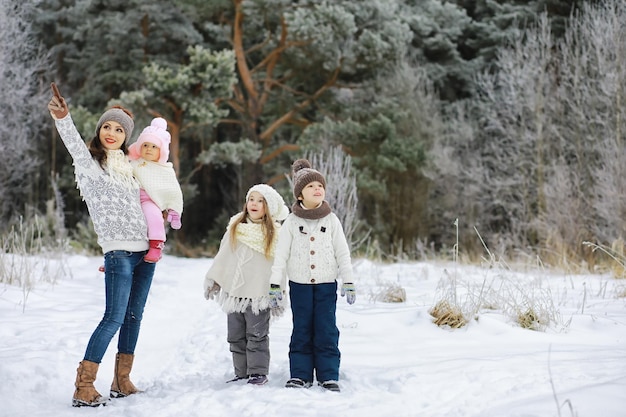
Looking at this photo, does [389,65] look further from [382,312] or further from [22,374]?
[22,374]

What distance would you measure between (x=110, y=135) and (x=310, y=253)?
4.61ft

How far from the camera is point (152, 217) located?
3.79 meters

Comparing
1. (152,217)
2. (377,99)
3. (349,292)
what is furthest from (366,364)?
(377,99)

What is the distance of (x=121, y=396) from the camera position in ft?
A: 12.2

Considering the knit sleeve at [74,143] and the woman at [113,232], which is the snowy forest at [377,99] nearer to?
the woman at [113,232]

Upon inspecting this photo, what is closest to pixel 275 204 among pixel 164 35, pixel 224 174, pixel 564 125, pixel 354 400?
pixel 354 400

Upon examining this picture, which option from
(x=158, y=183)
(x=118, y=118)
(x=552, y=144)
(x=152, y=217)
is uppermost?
(x=552, y=144)

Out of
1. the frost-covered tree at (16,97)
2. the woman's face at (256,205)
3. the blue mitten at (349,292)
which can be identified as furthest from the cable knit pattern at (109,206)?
the frost-covered tree at (16,97)

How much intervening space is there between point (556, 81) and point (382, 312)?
13.3 meters

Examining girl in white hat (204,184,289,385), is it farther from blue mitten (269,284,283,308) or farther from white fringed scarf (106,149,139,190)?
white fringed scarf (106,149,139,190)

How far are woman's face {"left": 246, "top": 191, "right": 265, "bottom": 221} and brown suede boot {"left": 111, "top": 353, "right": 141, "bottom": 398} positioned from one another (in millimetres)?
1182

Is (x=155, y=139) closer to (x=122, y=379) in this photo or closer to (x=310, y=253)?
(x=310, y=253)

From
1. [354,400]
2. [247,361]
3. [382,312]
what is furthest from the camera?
[382,312]

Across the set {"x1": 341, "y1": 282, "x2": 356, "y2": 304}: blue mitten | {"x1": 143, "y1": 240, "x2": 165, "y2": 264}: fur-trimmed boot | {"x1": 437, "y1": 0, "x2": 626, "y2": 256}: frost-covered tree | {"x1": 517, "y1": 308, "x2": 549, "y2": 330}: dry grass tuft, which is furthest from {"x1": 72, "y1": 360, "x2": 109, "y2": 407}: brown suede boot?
{"x1": 437, "y1": 0, "x2": 626, "y2": 256}: frost-covered tree
